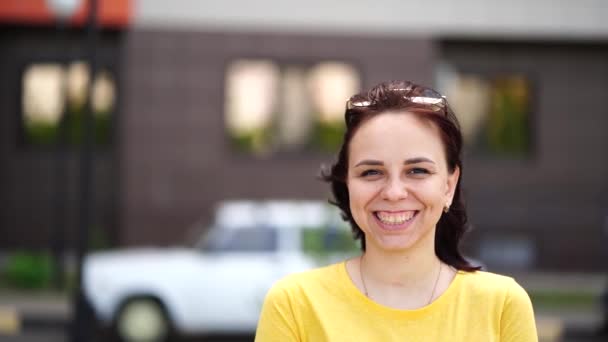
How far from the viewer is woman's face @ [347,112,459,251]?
95.7 inches

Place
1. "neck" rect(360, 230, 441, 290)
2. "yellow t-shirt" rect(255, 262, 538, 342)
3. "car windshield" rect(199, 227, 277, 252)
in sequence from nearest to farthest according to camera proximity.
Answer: "yellow t-shirt" rect(255, 262, 538, 342)
"neck" rect(360, 230, 441, 290)
"car windshield" rect(199, 227, 277, 252)

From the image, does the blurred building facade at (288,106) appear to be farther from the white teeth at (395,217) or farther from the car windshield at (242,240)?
the white teeth at (395,217)

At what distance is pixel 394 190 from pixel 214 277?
9537 millimetres

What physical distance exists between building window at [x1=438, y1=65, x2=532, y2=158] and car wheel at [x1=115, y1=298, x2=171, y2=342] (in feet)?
33.9

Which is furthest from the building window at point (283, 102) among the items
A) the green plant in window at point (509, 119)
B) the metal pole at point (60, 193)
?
the metal pole at point (60, 193)

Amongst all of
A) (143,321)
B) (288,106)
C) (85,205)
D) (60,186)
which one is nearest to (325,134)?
(288,106)

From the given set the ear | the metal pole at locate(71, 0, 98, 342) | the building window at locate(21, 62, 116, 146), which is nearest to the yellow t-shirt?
the ear

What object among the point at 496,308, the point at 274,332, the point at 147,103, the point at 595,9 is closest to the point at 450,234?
the point at 496,308

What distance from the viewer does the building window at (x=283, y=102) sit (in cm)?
1986

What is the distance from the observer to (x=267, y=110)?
784 inches

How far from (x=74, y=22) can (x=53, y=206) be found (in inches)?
140

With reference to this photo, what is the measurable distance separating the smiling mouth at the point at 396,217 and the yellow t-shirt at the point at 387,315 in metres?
0.17

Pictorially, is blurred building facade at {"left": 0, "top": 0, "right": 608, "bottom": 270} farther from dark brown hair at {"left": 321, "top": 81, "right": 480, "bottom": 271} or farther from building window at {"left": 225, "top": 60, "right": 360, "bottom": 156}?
dark brown hair at {"left": 321, "top": 81, "right": 480, "bottom": 271}

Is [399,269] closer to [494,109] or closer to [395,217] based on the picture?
[395,217]
